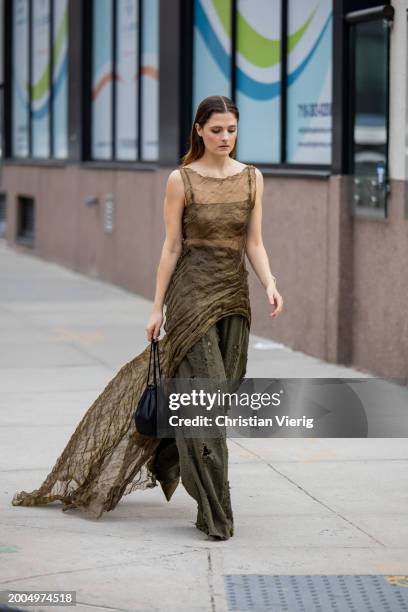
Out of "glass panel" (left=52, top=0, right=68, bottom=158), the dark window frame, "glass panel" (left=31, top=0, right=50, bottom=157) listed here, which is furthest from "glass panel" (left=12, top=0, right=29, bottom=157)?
the dark window frame

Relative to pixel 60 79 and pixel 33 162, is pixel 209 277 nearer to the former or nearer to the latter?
pixel 60 79

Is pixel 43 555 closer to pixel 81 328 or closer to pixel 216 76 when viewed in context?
pixel 81 328

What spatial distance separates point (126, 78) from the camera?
59.5 feet

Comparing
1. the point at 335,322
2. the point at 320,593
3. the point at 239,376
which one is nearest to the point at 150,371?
the point at 239,376

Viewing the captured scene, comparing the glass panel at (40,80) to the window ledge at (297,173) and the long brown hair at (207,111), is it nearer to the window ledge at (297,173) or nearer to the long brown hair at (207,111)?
the window ledge at (297,173)

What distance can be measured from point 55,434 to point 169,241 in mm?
2612

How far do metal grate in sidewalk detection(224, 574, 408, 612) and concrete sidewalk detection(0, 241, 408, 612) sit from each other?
3.2 inches

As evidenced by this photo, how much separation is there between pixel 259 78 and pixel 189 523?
24.9ft

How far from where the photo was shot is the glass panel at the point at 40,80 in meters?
22.0

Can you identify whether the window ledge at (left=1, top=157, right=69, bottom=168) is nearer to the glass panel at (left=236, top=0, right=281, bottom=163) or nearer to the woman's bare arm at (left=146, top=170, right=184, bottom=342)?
the glass panel at (left=236, top=0, right=281, bottom=163)

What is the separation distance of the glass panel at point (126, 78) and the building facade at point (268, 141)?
0.03 meters

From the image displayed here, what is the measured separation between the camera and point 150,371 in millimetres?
6562

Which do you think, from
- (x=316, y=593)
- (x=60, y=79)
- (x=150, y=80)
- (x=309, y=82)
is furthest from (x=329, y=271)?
(x=60, y=79)

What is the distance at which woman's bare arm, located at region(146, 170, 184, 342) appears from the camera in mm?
6391
